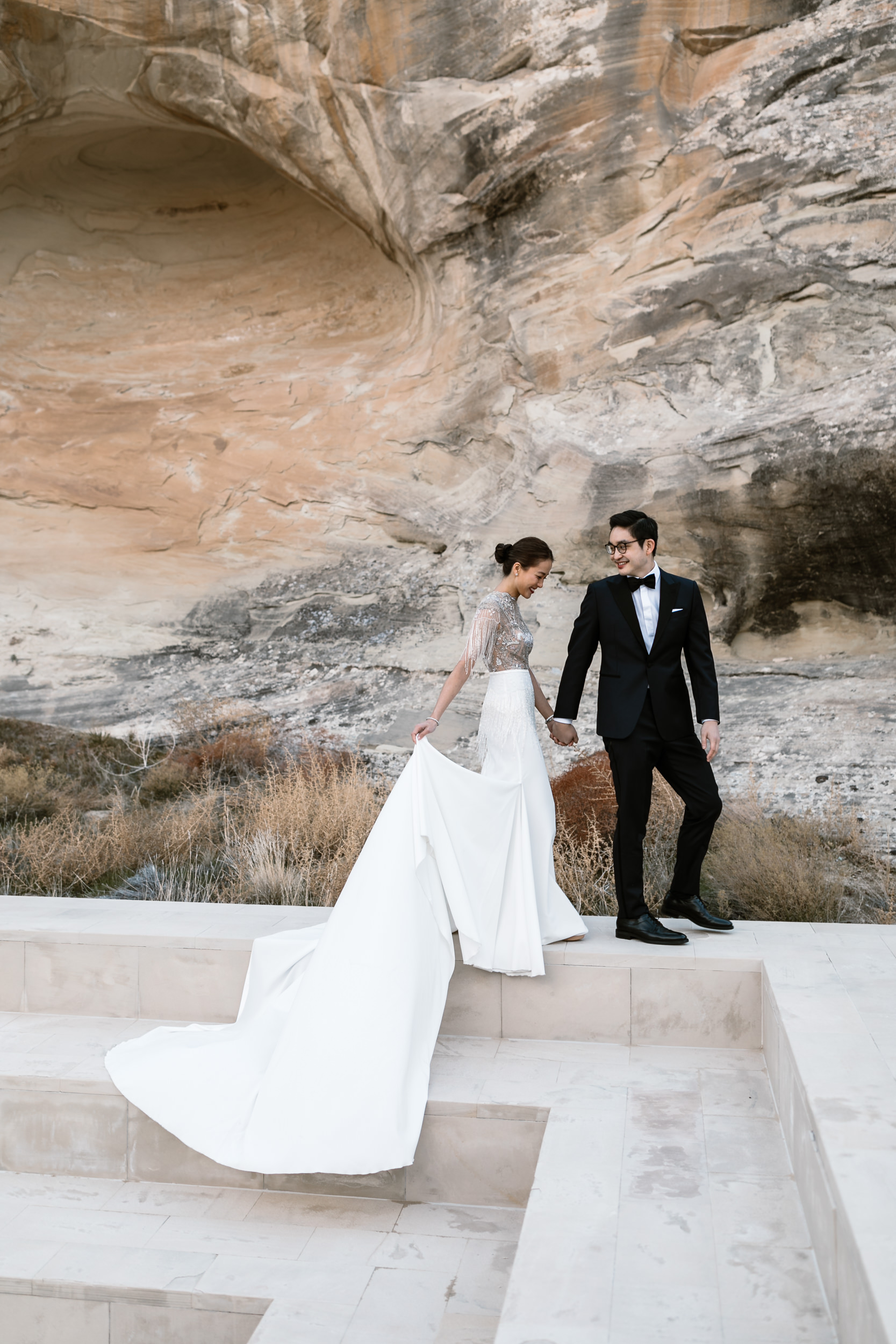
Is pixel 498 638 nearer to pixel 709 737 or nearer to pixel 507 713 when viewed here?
pixel 507 713

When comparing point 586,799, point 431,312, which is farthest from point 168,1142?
point 431,312

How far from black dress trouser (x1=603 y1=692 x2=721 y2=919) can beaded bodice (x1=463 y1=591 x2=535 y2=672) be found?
1.51 feet

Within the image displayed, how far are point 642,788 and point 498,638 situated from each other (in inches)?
29.9

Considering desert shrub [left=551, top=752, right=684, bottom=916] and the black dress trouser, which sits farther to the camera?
desert shrub [left=551, top=752, right=684, bottom=916]

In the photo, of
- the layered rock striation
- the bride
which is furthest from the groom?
the layered rock striation

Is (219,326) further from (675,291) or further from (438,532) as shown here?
(675,291)

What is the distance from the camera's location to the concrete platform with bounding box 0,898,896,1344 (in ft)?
6.35

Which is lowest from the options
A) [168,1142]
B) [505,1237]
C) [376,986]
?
[505,1237]

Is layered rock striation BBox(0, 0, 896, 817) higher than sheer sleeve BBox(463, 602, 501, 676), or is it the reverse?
layered rock striation BBox(0, 0, 896, 817)

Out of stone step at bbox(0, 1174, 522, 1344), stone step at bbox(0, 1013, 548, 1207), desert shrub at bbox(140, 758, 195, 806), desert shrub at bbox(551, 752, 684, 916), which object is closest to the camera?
stone step at bbox(0, 1174, 522, 1344)

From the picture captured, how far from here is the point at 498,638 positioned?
363 centimetres

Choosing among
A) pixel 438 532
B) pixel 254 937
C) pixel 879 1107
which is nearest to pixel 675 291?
pixel 438 532

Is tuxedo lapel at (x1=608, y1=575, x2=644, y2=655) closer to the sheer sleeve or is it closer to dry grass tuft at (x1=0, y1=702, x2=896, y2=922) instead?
the sheer sleeve

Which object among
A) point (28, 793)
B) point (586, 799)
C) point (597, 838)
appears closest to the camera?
point (597, 838)
